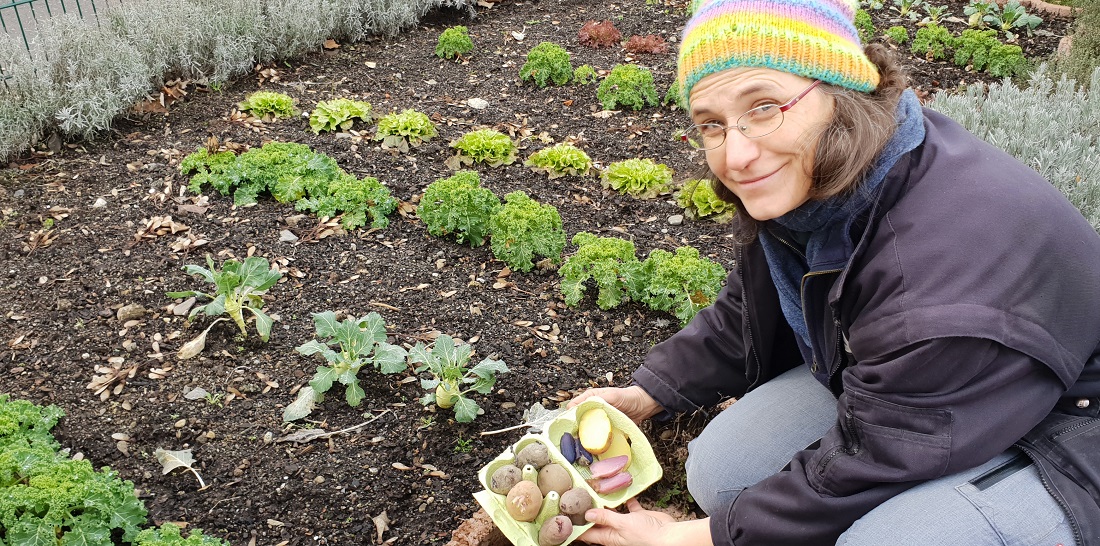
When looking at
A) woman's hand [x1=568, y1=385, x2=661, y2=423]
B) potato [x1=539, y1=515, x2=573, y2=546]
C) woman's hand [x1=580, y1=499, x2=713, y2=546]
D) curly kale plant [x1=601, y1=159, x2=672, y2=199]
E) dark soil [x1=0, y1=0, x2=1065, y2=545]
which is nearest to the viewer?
woman's hand [x1=580, y1=499, x2=713, y2=546]

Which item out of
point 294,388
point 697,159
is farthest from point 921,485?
point 294,388

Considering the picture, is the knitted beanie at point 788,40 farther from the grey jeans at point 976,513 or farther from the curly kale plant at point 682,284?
the curly kale plant at point 682,284

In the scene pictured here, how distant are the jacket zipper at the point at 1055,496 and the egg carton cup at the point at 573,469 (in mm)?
1074

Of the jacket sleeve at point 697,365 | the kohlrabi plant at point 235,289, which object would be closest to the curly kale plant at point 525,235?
the kohlrabi plant at point 235,289

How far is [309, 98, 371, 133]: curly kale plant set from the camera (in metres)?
5.07

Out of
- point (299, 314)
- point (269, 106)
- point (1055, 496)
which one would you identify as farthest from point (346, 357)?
point (269, 106)

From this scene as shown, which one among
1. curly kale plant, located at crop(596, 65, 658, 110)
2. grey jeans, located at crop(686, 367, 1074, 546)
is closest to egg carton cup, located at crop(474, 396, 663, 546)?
grey jeans, located at crop(686, 367, 1074, 546)

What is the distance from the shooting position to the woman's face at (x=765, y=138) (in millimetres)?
1929

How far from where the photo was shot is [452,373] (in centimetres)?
306

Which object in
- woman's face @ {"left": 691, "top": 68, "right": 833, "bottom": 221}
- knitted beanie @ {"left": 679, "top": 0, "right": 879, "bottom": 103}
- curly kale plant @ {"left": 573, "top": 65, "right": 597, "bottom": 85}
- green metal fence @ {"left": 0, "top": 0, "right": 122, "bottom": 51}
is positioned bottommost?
curly kale plant @ {"left": 573, "top": 65, "right": 597, "bottom": 85}

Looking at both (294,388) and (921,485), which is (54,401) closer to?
(294,388)

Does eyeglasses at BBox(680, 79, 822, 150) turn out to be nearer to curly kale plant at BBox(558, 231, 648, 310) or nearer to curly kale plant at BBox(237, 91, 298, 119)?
curly kale plant at BBox(558, 231, 648, 310)

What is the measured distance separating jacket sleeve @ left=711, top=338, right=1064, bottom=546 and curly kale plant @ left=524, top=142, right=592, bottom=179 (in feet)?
9.58

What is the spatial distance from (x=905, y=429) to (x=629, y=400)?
1095mm
